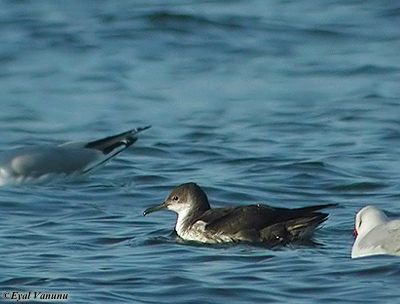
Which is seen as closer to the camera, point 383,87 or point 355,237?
point 355,237

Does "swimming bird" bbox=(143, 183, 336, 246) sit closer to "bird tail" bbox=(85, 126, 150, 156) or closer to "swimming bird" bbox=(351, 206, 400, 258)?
"swimming bird" bbox=(351, 206, 400, 258)

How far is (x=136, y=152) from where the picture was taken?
45.0 feet

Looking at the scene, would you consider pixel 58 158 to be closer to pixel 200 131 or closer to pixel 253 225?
pixel 200 131

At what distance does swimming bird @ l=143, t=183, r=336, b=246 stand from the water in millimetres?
166

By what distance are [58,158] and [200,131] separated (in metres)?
2.14

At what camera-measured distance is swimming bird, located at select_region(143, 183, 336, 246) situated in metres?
9.55

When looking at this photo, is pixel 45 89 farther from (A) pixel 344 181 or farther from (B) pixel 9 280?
(B) pixel 9 280

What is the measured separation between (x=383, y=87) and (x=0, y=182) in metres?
5.63

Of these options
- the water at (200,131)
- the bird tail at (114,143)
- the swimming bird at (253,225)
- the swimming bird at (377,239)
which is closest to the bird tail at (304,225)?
the swimming bird at (253,225)

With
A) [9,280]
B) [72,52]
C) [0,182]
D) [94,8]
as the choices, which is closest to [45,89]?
[72,52]

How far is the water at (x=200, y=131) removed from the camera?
8.31 metres

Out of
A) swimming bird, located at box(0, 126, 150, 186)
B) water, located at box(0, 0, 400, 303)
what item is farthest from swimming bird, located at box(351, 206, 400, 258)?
swimming bird, located at box(0, 126, 150, 186)

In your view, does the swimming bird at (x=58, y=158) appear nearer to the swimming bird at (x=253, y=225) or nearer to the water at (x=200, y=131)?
the water at (x=200, y=131)

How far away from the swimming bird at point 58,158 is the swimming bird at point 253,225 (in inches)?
107
